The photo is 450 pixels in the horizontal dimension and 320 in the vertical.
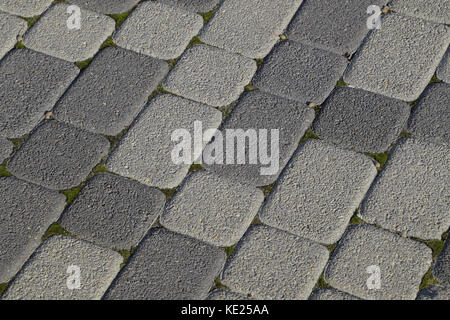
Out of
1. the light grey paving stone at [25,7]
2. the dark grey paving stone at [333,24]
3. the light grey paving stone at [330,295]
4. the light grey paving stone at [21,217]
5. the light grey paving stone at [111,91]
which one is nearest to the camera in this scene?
the light grey paving stone at [330,295]

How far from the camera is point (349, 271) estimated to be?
216 centimetres

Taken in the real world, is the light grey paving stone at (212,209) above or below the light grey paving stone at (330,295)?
above

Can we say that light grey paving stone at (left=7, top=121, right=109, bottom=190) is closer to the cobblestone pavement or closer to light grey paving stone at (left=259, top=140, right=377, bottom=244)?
the cobblestone pavement

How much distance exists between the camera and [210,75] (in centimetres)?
271

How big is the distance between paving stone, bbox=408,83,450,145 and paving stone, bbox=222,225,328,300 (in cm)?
69

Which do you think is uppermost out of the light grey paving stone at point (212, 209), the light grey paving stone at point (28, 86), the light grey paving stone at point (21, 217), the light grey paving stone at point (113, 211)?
the light grey paving stone at point (28, 86)

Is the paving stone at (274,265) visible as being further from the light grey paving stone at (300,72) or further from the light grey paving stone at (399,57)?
the light grey paving stone at (399,57)

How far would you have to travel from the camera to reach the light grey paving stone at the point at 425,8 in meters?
2.86

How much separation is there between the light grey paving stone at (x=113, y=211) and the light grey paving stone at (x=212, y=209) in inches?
3.1

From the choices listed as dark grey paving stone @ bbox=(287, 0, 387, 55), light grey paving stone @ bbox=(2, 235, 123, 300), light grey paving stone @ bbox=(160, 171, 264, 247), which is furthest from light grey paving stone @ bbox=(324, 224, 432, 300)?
dark grey paving stone @ bbox=(287, 0, 387, 55)

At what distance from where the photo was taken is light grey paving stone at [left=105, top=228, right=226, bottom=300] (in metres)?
2.15

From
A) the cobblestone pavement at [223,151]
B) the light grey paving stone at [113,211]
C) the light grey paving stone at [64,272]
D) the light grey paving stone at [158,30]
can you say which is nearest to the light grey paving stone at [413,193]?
the cobblestone pavement at [223,151]

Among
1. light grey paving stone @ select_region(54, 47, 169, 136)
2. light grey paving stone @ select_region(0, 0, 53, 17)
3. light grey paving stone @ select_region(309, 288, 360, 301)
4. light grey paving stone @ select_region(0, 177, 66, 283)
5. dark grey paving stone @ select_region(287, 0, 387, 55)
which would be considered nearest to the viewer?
light grey paving stone @ select_region(309, 288, 360, 301)

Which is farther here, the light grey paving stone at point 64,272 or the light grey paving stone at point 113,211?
the light grey paving stone at point 113,211
